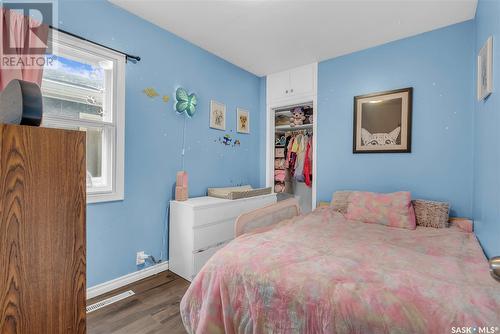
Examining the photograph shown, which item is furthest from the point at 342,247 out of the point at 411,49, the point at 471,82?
the point at 411,49

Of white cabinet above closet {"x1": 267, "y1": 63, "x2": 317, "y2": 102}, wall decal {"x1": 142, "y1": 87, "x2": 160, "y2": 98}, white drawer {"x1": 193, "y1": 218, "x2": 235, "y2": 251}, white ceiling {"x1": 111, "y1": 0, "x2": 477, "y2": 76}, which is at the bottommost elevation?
white drawer {"x1": 193, "y1": 218, "x2": 235, "y2": 251}

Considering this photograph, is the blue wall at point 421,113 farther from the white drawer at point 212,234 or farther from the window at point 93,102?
Answer: the window at point 93,102

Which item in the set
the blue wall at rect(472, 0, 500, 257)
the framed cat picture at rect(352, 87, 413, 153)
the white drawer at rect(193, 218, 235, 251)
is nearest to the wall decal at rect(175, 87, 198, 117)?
the white drawer at rect(193, 218, 235, 251)

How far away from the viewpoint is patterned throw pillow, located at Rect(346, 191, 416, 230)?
207 centimetres

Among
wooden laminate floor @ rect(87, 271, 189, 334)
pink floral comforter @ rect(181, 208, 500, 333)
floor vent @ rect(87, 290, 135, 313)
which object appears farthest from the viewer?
floor vent @ rect(87, 290, 135, 313)

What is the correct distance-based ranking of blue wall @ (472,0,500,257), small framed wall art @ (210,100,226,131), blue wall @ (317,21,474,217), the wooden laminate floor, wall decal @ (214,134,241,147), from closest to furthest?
1. blue wall @ (472,0,500,257)
2. the wooden laminate floor
3. blue wall @ (317,21,474,217)
4. small framed wall art @ (210,100,226,131)
5. wall decal @ (214,134,241,147)

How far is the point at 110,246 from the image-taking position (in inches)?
80.2

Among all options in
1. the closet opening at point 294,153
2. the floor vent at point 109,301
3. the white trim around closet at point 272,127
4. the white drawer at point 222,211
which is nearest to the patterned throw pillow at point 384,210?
the white trim around closet at point 272,127

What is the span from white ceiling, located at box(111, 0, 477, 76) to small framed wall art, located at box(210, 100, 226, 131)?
0.63 metres

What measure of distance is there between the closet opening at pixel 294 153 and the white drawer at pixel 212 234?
133 cm

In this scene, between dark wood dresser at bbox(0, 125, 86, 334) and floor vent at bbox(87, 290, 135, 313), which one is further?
floor vent at bbox(87, 290, 135, 313)

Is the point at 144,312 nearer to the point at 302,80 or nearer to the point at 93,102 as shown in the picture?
the point at 93,102

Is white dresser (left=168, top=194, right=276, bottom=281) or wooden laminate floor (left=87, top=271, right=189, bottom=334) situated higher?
white dresser (left=168, top=194, right=276, bottom=281)

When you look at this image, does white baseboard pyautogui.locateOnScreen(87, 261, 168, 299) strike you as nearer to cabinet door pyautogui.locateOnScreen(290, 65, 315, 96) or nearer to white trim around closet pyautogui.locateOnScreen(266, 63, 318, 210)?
white trim around closet pyautogui.locateOnScreen(266, 63, 318, 210)
